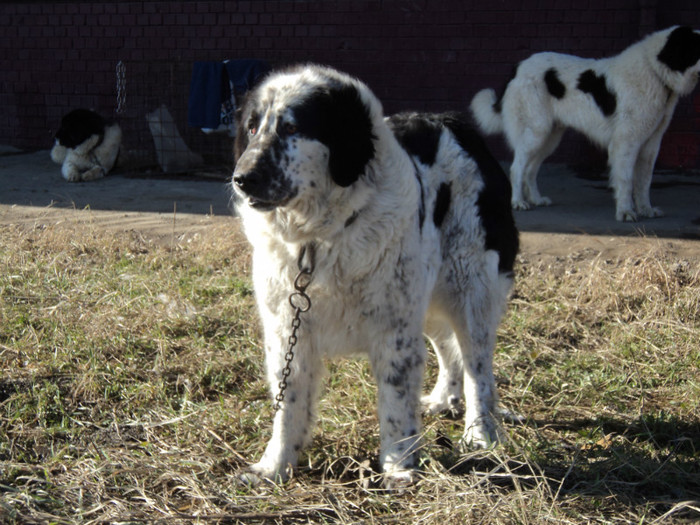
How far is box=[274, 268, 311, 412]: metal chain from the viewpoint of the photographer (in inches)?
115

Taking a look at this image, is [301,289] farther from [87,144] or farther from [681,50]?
[87,144]

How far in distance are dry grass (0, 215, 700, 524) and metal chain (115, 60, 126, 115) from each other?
5.78 m

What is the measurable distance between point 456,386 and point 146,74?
334 inches

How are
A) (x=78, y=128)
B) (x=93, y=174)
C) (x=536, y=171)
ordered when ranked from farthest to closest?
(x=78, y=128)
(x=93, y=174)
(x=536, y=171)

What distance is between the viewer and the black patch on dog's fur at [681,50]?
742 cm

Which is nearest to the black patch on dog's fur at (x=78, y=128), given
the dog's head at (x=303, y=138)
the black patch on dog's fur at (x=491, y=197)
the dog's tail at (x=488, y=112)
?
the dog's tail at (x=488, y=112)

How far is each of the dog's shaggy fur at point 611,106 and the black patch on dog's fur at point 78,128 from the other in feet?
17.3

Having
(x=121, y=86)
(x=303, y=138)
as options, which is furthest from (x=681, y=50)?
(x=121, y=86)

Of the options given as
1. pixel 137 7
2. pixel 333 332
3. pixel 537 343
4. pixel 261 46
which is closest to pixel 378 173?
pixel 333 332

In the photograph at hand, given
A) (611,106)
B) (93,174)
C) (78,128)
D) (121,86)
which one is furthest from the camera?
(121,86)

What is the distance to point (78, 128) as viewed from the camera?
1019 cm

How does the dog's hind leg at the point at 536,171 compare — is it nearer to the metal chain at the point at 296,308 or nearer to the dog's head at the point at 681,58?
the dog's head at the point at 681,58

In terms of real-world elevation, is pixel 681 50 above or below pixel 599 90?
above

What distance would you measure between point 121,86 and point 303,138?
9.25 meters
